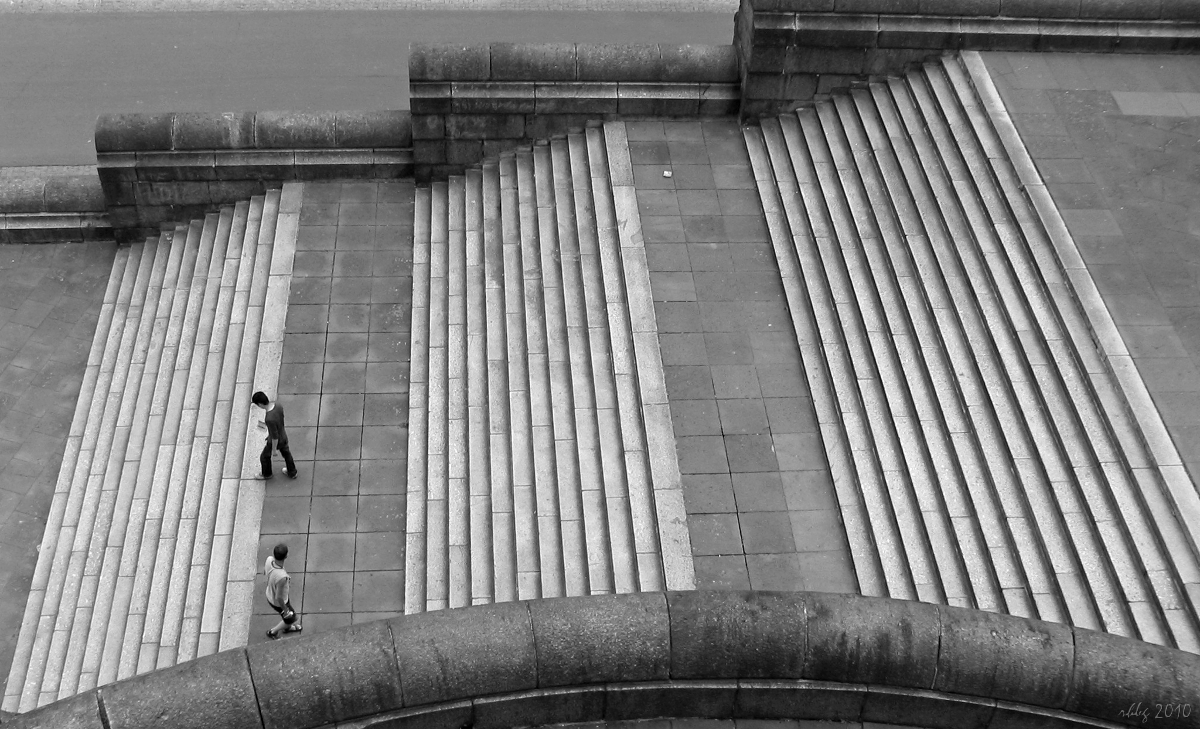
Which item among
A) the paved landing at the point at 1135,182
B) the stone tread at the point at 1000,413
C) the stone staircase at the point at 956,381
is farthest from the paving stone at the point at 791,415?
the paved landing at the point at 1135,182

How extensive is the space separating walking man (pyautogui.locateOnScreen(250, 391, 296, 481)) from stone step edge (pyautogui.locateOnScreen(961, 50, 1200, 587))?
27.7 feet

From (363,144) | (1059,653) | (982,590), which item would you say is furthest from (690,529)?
(363,144)

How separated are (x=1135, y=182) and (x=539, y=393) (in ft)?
24.5

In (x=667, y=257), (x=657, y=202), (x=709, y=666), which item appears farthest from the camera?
(x=657, y=202)

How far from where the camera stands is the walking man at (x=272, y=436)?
12.4m

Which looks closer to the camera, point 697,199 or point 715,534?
point 715,534

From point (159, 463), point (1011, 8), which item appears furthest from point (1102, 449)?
point (159, 463)

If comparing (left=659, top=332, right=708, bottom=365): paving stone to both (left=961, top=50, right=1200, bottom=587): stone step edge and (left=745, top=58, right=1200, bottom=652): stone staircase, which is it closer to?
(left=745, top=58, right=1200, bottom=652): stone staircase

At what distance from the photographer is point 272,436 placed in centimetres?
1273

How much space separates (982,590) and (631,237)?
616 cm

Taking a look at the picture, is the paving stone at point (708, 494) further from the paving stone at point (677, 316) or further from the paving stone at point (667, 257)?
the paving stone at point (667, 257)

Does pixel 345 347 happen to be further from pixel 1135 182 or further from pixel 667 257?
pixel 1135 182

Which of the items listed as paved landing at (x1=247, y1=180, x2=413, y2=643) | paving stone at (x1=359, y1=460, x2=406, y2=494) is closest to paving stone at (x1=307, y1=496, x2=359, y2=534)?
paved landing at (x1=247, y1=180, x2=413, y2=643)

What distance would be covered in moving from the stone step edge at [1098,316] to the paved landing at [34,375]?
38.2 feet
